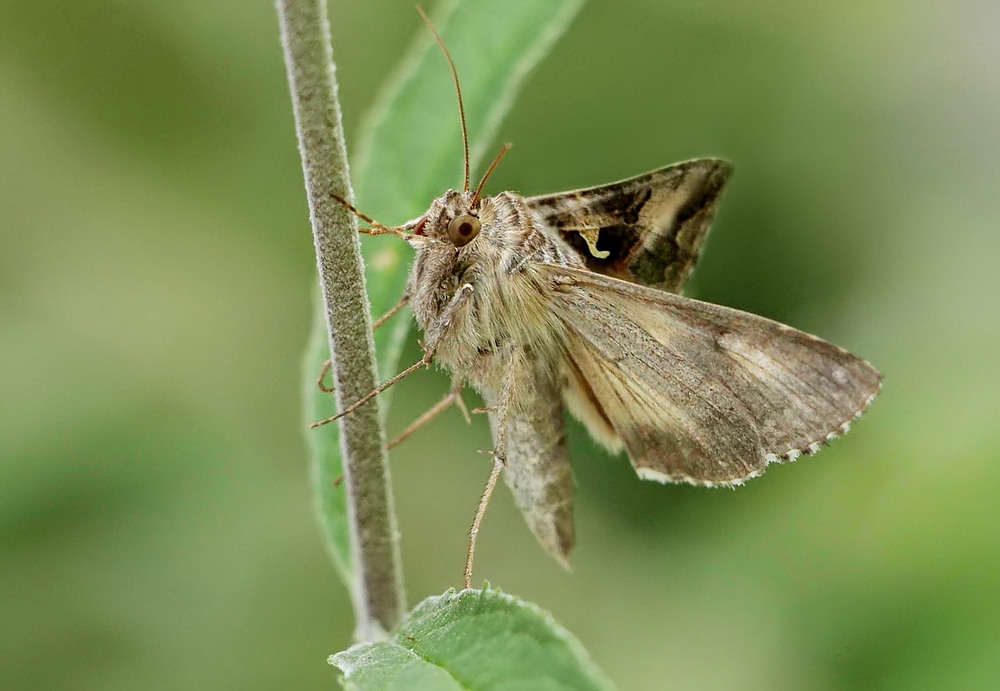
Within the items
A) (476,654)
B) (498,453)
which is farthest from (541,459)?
(476,654)

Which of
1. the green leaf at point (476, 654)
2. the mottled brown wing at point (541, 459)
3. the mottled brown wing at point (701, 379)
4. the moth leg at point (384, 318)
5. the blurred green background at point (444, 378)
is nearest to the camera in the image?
the green leaf at point (476, 654)

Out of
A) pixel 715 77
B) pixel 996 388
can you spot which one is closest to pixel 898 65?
pixel 715 77

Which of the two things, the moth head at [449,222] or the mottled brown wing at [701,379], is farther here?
the moth head at [449,222]

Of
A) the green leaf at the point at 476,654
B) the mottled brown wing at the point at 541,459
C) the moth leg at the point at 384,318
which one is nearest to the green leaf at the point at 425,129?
the moth leg at the point at 384,318

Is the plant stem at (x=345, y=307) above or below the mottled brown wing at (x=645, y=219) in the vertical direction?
below

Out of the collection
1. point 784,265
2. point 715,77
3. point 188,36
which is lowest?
point 784,265

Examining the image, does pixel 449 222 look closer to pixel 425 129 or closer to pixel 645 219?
pixel 425 129

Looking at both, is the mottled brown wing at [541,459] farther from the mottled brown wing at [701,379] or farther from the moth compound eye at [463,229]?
the moth compound eye at [463,229]

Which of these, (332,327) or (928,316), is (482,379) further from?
(928,316)

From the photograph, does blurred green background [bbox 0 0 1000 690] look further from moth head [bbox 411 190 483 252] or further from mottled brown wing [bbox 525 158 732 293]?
moth head [bbox 411 190 483 252]
